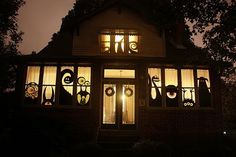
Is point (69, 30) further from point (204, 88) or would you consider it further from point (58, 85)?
point (204, 88)

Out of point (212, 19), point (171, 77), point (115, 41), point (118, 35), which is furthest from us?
point (118, 35)

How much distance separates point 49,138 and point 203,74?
8.84 meters

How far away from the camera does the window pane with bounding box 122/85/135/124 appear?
1341 centimetres

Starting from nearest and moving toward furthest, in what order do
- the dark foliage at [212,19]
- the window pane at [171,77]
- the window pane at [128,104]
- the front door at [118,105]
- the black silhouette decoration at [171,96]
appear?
the dark foliage at [212,19] → the front door at [118,105] → the window pane at [128,104] → the black silhouette decoration at [171,96] → the window pane at [171,77]

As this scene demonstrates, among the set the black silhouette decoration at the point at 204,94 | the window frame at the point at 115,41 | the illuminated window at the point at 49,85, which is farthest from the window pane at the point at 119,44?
the black silhouette decoration at the point at 204,94

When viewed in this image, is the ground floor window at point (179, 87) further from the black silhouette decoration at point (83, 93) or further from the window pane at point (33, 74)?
the window pane at point (33, 74)

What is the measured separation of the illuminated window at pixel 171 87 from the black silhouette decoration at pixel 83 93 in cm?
430

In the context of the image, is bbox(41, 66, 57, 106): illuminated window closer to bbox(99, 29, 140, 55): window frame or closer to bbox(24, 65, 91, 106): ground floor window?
bbox(24, 65, 91, 106): ground floor window

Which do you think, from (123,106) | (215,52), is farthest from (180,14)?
(123,106)

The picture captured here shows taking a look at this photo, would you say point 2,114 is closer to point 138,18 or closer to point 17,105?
point 17,105

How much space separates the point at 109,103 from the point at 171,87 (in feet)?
11.4

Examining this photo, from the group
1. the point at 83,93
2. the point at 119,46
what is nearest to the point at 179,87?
the point at 119,46

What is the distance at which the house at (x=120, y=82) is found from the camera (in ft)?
43.2

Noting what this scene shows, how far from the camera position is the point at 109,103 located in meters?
13.6
